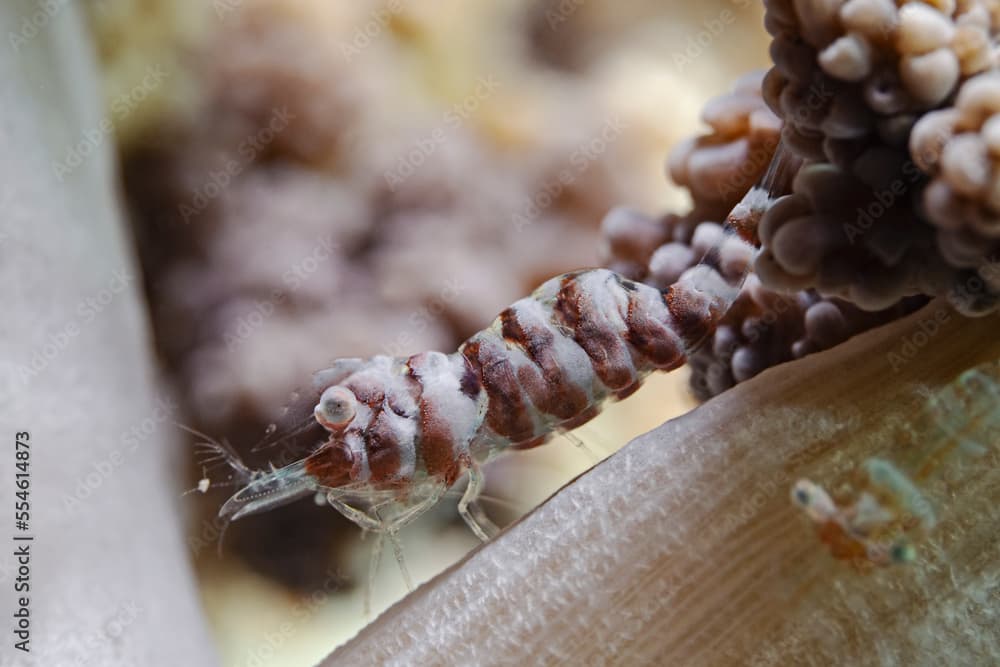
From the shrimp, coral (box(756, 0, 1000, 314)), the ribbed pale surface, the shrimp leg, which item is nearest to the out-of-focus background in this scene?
the shrimp leg

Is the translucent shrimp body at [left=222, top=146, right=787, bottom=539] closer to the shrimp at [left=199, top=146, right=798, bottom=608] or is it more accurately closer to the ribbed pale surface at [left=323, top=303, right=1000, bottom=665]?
the shrimp at [left=199, top=146, right=798, bottom=608]

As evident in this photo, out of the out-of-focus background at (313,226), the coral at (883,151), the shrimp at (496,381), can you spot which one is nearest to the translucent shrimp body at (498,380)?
the shrimp at (496,381)

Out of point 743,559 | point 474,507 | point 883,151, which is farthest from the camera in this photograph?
point 474,507

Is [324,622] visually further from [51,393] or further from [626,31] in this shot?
[626,31]

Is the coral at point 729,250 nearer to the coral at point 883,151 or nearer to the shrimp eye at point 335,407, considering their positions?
the coral at point 883,151

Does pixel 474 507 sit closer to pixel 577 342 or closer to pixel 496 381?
pixel 496 381

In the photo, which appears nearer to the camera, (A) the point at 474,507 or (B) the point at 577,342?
(B) the point at 577,342

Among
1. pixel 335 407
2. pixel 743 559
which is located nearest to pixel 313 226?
pixel 335 407

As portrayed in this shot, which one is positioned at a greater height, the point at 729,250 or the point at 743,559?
the point at 729,250
